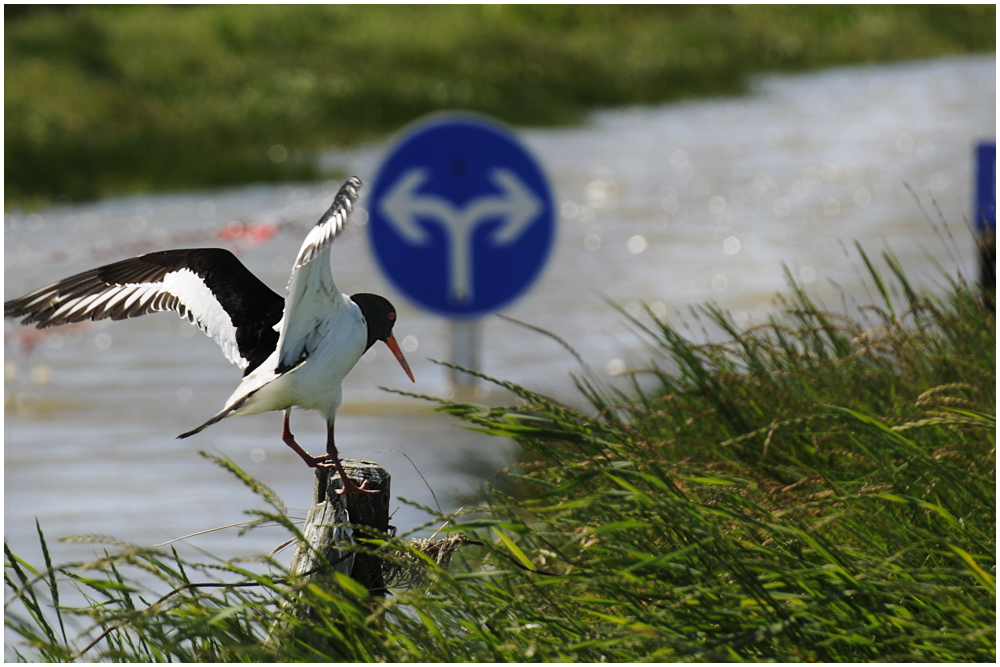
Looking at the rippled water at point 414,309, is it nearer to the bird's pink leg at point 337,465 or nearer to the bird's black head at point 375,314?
the bird's pink leg at point 337,465

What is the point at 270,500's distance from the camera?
8.17ft

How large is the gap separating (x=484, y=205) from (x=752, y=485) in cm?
354

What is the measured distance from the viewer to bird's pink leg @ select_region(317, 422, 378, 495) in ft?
6.84

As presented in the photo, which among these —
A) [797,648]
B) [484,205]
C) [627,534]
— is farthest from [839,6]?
[797,648]

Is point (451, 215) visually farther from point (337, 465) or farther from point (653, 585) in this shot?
point (337, 465)

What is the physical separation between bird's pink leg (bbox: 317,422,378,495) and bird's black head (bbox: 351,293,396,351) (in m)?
0.17

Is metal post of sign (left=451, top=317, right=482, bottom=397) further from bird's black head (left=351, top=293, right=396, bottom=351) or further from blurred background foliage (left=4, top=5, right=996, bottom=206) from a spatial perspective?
blurred background foliage (left=4, top=5, right=996, bottom=206)

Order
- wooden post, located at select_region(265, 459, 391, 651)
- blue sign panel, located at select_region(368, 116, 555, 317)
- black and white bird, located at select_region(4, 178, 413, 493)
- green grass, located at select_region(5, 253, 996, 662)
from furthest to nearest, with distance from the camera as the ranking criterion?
blue sign panel, located at select_region(368, 116, 555, 317) → wooden post, located at select_region(265, 459, 391, 651) → green grass, located at select_region(5, 253, 996, 662) → black and white bird, located at select_region(4, 178, 413, 493)

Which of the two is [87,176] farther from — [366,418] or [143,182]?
[366,418]

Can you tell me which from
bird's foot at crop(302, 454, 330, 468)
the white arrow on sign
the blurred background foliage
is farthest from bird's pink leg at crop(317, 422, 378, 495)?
the blurred background foliage

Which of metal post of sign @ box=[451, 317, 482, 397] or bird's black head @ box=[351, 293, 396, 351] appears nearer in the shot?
bird's black head @ box=[351, 293, 396, 351]

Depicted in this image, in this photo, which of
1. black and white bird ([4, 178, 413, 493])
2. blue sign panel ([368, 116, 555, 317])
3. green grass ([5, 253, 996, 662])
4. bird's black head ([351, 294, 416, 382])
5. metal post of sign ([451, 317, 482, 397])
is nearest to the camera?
black and white bird ([4, 178, 413, 493])

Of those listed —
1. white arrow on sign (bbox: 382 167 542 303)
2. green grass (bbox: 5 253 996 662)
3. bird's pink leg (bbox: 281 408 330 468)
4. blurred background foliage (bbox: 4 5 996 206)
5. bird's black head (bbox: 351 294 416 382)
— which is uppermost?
blurred background foliage (bbox: 4 5 996 206)

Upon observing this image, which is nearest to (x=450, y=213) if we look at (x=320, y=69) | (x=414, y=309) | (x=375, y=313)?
(x=375, y=313)
